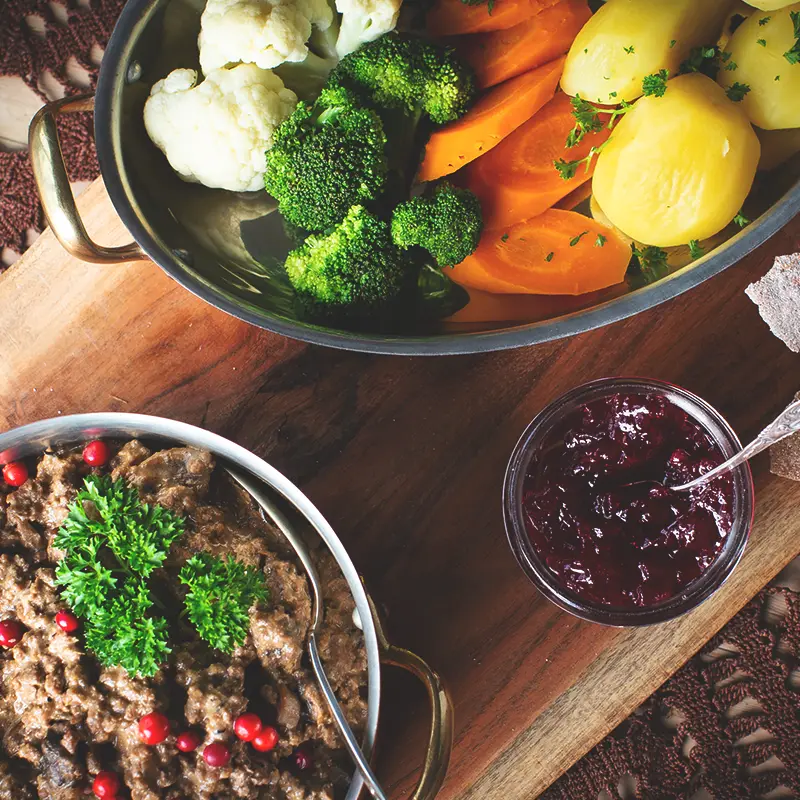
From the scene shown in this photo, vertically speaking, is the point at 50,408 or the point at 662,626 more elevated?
the point at 50,408

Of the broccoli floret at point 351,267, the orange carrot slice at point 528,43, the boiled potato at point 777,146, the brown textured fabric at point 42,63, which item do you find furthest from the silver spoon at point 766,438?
the brown textured fabric at point 42,63

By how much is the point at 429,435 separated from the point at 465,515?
19 centimetres

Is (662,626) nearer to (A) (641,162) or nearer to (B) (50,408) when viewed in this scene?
(A) (641,162)

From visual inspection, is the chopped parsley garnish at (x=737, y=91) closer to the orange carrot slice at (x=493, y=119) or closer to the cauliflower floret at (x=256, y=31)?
the orange carrot slice at (x=493, y=119)

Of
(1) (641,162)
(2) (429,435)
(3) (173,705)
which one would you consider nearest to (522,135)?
(1) (641,162)

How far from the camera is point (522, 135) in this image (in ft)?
5.52

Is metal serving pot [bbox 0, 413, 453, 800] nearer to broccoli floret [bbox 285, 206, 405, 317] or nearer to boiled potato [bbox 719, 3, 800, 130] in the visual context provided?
broccoli floret [bbox 285, 206, 405, 317]

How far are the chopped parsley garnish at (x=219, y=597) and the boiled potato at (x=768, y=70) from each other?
1.33 m

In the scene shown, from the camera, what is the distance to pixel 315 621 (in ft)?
5.44

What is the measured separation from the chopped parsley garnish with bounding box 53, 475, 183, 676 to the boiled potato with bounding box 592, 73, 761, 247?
3.54 ft

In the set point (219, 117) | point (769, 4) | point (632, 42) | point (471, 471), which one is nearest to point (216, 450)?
point (471, 471)

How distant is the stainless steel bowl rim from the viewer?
5.16 ft

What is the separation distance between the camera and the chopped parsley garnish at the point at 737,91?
1541mm

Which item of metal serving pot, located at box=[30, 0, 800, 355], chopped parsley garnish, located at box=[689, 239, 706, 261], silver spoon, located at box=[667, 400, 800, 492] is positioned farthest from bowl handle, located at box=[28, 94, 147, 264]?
silver spoon, located at box=[667, 400, 800, 492]
